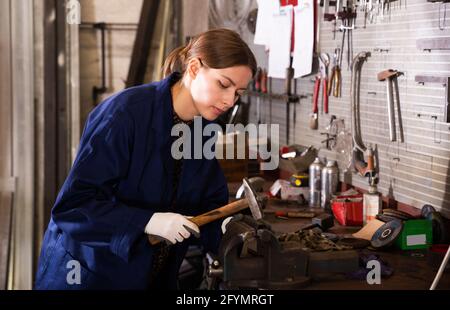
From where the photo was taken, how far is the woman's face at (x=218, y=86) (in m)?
1.86

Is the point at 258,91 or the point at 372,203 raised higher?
the point at 258,91

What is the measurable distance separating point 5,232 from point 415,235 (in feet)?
7.50

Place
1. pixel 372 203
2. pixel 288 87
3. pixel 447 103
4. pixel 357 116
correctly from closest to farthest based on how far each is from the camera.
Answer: pixel 447 103 → pixel 372 203 → pixel 357 116 → pixel 288 87

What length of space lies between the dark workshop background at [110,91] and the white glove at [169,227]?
0.85m

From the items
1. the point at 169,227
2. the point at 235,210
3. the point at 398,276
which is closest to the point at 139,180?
the point at 169,227

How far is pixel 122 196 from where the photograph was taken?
191 centimetres

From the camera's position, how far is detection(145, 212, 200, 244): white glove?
1798 millimetres

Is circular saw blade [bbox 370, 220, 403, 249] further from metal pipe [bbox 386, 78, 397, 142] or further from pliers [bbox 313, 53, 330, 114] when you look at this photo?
pliers [bbox 313, 53, 330, 114]

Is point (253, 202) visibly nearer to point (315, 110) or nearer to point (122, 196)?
point (122, 196)

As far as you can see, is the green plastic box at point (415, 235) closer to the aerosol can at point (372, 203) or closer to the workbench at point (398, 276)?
the workbench at point (398, 276)

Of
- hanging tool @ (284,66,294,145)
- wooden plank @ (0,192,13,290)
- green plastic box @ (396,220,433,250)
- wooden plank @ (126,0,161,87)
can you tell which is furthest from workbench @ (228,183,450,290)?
wooden plank @ (126,0,161,87)

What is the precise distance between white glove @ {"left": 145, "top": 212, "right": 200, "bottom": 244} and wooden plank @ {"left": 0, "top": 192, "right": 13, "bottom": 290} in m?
1.96

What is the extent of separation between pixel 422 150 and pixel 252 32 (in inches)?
56.9
